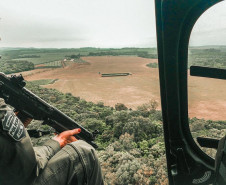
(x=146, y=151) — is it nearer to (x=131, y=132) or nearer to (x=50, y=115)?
(x=131, y=132)

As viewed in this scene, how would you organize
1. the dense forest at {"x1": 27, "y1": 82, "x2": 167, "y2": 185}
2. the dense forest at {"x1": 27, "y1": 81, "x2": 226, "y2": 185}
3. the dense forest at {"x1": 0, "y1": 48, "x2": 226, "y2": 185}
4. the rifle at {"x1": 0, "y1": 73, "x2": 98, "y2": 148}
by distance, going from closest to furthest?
the dense forest at {"x1": 0, "y1": 48, "x2": 226, "y2": 185}
the dense forest at {"x1": 27, "y1": 81, "x2": 226, "y2": 185}
the rifle at {"x1": 0, "y1": 73, "x2": 98, "y2": 148}
the dense forest at {"x1": 27, "y1": 82, "x2": 167, "y2": 185}

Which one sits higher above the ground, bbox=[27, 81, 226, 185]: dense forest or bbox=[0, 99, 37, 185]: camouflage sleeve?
bbox=[0, 99, 37, 185]: camouflage sleeve

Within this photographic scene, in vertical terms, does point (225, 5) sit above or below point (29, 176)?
above

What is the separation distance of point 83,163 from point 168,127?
69 cm

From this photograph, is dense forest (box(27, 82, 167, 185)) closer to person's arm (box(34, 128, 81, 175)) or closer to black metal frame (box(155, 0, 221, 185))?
person's arm (box(34, 128, 81, 175))

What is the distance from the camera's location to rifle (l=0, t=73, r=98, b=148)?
1.71 m

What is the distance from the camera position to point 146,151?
4.14m

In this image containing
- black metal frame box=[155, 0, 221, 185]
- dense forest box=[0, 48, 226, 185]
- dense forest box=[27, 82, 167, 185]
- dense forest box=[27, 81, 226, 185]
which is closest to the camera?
black metal frame box=[155, 0, 221, 185]

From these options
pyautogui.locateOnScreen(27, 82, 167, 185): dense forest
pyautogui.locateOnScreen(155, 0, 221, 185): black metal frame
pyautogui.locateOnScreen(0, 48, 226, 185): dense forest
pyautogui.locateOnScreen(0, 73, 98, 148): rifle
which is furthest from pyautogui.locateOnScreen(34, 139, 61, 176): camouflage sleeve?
pyautogui.locateOnScreen(27, 82, 167, 185): dense forest

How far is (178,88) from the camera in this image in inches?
43.2

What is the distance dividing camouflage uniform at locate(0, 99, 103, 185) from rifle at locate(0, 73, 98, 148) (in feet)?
1.28

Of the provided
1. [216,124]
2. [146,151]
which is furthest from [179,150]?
[146,151]

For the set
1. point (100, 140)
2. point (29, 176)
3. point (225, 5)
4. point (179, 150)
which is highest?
point (225, 5)

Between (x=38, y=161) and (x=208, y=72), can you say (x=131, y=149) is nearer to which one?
(x=38, y=161)
